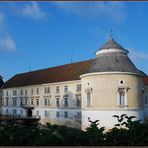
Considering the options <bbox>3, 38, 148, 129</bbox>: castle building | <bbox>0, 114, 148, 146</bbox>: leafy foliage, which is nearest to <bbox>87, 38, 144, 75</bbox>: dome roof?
<bbox>3, 38, 148, 129</bbox>: castle building

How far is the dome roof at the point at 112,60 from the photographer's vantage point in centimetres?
3441

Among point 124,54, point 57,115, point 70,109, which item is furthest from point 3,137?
point 57,115

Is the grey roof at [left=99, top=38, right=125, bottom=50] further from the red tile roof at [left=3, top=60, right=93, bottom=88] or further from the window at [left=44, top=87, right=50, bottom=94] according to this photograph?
the window at [left=44, top=87, right=50, bottom=94]

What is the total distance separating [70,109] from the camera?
149 ft

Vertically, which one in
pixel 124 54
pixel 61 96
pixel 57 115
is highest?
pixel 124 54

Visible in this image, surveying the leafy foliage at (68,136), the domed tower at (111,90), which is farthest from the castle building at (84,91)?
the leafy foliage at (68,136)

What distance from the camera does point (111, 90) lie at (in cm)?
3378

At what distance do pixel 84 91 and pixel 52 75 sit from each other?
1829cm

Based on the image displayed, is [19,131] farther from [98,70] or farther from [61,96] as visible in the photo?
[61,96]

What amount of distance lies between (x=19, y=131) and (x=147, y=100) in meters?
44.4

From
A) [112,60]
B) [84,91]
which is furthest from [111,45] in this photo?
[84,91]

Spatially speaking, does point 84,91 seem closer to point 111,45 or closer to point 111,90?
point 111,90

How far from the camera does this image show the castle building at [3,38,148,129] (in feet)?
111

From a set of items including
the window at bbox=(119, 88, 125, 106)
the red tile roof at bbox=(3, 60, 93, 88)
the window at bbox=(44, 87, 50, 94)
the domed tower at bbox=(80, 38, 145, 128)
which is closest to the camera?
the domed tower at bbox=(80, 38, 145, 128)
